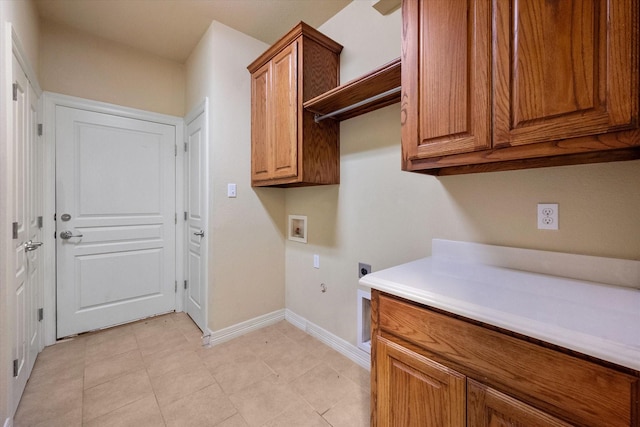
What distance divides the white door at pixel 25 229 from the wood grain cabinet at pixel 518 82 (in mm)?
2131

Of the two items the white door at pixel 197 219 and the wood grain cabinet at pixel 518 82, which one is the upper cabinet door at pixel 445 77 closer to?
the wood grain cabinet at pixel 518 82

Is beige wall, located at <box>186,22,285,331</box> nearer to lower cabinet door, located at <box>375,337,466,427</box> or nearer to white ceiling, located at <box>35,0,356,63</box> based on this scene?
white ceiling, located at <box>35,0,356,63</box>

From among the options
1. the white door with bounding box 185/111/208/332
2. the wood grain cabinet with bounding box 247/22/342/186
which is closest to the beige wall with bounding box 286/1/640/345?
the wood grain cabinet with bounding box 247/22/342/186

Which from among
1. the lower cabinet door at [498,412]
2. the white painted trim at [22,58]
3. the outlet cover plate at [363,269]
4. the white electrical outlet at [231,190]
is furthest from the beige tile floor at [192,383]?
the white painted trim at [22,58]

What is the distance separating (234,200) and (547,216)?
209cm

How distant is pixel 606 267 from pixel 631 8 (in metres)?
0.85

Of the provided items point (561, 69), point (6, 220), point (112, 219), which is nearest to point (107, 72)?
point (112, 219)

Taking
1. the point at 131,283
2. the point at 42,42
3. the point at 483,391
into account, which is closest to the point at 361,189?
the point at 483,391

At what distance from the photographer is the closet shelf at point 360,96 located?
1.40 metres

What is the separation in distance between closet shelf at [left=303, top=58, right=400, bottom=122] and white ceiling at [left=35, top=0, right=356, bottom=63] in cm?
81

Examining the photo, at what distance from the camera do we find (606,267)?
99 cm

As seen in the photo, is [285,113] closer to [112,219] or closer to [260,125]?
[260,125]

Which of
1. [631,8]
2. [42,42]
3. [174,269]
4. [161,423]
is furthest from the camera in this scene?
[174,269]

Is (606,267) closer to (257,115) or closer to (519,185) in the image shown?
(519,185)
